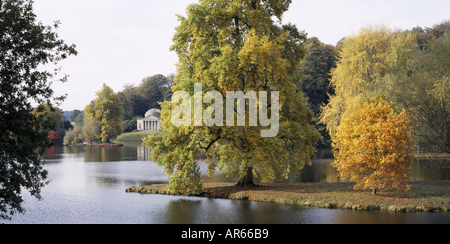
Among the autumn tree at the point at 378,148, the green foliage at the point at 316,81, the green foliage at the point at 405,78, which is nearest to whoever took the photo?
the autumn tree at the point at 378,148

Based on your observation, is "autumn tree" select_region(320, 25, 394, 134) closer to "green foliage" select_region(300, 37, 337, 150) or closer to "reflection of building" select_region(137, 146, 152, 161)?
"green foliage" select_region(300, 37, 337, 150)

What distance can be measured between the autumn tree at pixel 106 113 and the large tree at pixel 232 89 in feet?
197

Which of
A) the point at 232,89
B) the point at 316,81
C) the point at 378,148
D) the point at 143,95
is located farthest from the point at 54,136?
the point at 378,148

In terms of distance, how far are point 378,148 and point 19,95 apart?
573 inches

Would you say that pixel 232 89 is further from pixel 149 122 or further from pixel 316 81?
pixel 149 122

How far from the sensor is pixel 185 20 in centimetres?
1995

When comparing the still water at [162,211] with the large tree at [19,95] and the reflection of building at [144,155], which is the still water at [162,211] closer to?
the large tree at [19,95]

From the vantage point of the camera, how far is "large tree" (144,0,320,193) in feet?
60.1

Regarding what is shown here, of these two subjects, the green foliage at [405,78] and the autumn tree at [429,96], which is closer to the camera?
the autumn tree at [429,96]

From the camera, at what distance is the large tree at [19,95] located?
37.6ft

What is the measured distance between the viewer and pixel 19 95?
12.0m

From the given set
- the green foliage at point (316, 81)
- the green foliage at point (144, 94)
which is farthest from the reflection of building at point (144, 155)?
the green foliage at point (144, 94)
